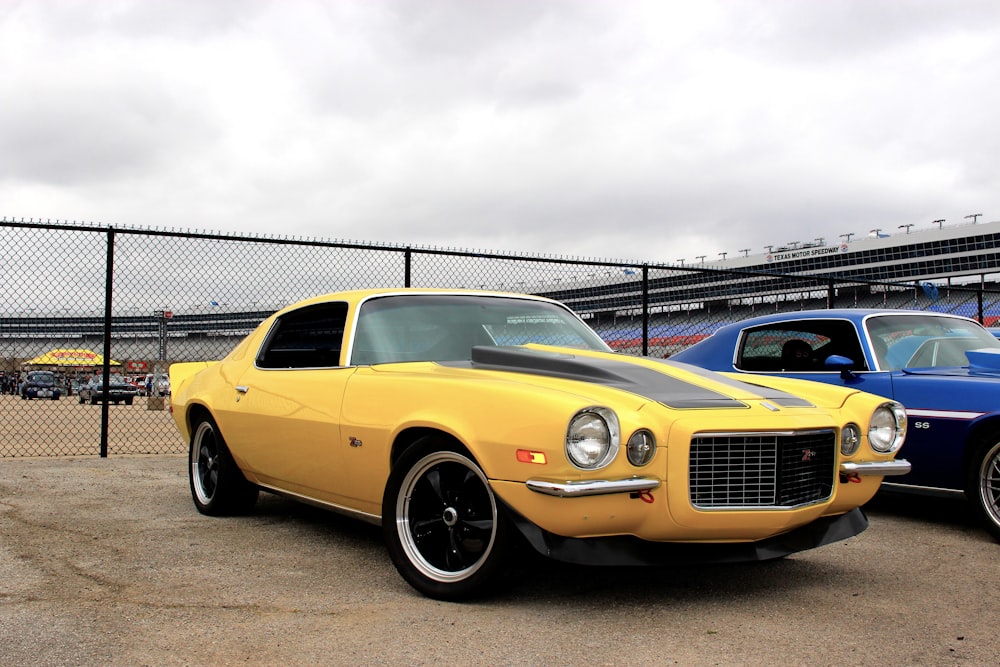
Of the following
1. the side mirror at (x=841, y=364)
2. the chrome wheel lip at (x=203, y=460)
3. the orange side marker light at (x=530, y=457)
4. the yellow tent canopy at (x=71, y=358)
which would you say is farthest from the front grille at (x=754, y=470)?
the yellow tent canopy at (x=71, y=358)

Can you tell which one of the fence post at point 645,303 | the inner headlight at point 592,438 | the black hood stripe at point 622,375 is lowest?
the inner headlight at point 592,438

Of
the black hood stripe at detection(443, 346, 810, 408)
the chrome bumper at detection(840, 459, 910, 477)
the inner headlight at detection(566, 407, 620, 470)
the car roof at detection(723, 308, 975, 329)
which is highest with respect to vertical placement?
the car roof at detection(723, 308, 975, 329)

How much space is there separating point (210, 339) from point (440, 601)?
20.4 feet

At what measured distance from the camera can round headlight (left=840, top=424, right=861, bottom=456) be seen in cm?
366

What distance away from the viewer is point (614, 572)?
12.8ft

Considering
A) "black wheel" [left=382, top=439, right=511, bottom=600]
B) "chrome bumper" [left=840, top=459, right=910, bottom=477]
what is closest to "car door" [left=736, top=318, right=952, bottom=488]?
"chrome bumper" [left=840, top=459, right=910, bottom=477]

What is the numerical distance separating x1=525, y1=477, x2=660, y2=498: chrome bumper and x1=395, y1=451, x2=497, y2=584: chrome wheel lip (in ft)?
0.90

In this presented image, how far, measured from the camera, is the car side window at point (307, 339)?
449 centimetres

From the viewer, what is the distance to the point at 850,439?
12.1ft

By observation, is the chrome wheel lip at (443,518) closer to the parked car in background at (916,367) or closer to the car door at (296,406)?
the car door at (296,406)

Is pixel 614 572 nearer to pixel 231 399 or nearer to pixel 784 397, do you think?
pixel 784 397

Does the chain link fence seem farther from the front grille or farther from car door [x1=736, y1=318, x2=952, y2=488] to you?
the front grille

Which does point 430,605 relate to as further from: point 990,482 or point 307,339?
point 990,482

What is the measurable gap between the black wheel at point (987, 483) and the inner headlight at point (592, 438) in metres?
2.83
